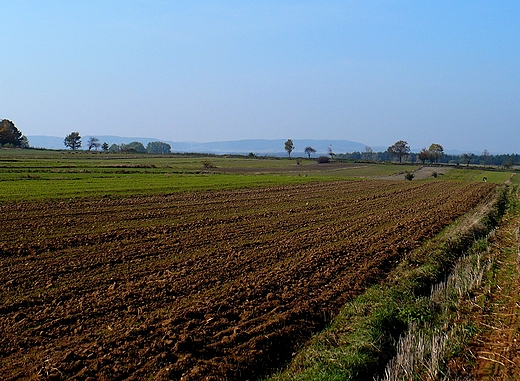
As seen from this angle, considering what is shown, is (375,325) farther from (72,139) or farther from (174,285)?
(72,139)

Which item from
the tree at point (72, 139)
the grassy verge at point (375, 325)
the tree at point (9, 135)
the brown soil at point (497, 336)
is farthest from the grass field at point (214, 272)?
the tree at point (72, 139)

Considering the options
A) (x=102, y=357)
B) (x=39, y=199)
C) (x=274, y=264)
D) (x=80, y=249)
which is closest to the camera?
(x=102, y=357)

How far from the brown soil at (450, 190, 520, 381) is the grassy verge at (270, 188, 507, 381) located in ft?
2.20

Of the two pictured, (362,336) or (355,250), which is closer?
(362,336)

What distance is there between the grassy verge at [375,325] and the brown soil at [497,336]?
0.67 m

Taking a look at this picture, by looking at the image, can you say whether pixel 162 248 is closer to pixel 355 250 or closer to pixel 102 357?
pixel 355 250

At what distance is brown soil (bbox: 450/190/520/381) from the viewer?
7.75 metres

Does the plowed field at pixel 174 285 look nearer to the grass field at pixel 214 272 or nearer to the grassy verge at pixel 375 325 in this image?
the grass field at pixel 214 272

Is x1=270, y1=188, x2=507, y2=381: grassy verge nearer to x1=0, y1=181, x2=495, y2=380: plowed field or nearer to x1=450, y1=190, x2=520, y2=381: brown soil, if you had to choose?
x1=0, y1=181, x2=495, y2=380: plowed field

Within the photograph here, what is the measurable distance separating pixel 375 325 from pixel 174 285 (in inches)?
197

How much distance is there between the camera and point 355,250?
15.8m

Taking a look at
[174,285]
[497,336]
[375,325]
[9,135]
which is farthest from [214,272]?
[9,135]

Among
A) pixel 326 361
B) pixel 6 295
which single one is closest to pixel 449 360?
pixel 326 361

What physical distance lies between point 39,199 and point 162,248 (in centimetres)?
1553
